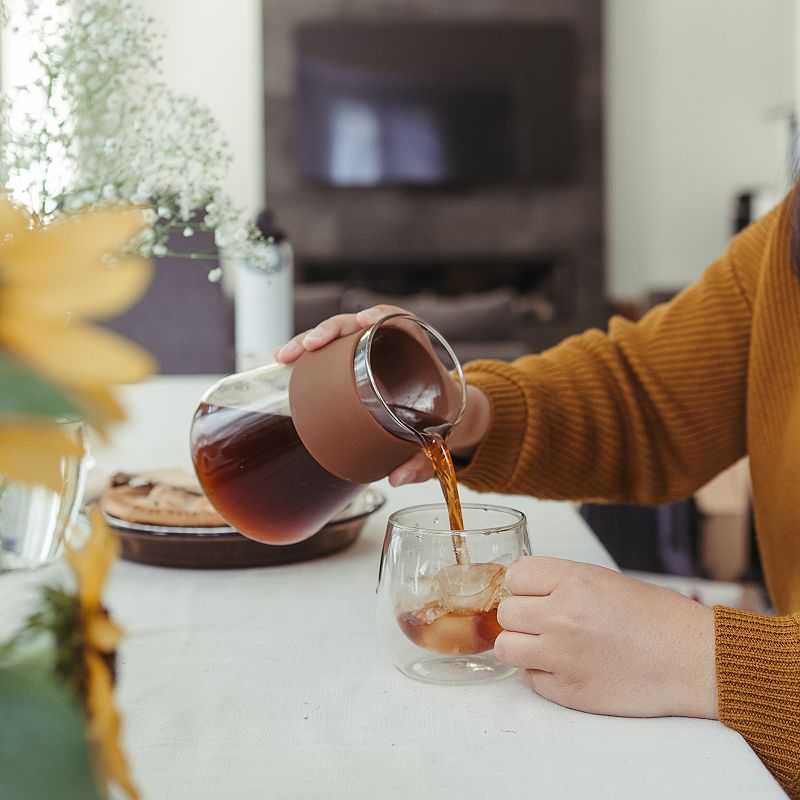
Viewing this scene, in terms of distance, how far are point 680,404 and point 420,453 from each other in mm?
339

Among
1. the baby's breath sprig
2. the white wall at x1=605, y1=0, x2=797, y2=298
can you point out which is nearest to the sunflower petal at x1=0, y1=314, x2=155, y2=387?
the baby's breath sprig

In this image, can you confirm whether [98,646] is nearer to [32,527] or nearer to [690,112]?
[32,527]

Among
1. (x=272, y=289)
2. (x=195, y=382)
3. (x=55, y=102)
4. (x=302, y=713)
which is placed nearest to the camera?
(x=302, y=713)

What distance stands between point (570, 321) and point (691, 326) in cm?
437

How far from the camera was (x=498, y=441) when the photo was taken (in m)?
0.94

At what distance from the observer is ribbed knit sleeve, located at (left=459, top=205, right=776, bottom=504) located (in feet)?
3.28

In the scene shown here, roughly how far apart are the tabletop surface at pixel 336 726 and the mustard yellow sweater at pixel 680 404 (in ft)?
1.03

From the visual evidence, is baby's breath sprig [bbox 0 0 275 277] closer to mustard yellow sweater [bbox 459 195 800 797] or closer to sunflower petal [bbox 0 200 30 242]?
mustard yellow sweater [bbox 459 195 800 797]

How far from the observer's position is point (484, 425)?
3.07ft

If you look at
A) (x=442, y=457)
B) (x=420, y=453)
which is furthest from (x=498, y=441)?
(x=442, y=457)

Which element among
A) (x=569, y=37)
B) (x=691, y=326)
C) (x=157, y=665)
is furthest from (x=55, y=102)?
(x=569, y=37)

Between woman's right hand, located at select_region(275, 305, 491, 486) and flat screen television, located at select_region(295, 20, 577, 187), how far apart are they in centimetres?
456

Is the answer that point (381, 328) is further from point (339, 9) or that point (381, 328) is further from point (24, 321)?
point (339, 9)

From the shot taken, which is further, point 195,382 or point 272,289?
point 195,382
